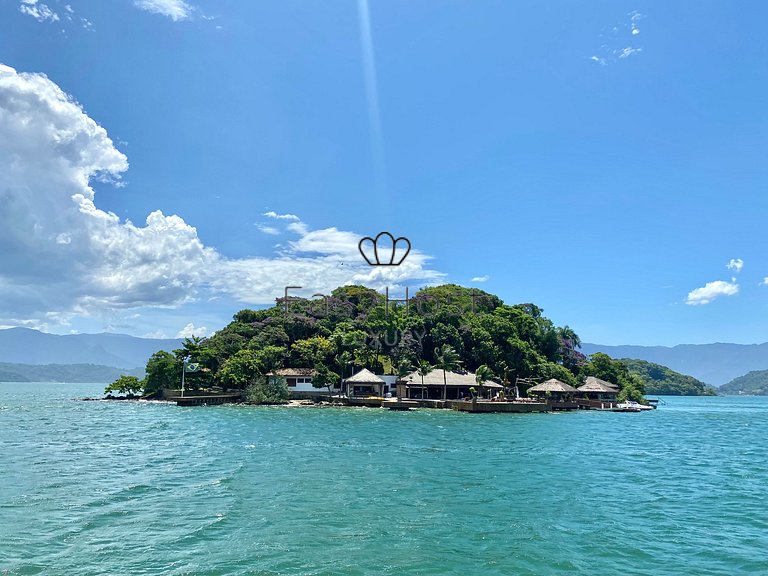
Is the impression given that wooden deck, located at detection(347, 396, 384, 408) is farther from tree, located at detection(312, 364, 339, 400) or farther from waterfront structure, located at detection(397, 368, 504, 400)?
tree, located at detection(312, 364, 339, 400)

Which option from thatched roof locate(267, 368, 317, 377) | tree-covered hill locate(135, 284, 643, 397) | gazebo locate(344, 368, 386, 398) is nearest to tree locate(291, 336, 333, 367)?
tree-covered hill locate(135, 284, 643, 397)

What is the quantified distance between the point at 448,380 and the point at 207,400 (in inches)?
1158

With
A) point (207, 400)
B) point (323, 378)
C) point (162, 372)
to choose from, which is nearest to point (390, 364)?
point (323, 378)

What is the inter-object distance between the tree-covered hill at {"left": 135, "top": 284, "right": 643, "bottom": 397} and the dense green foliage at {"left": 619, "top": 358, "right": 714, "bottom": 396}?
10045 centimetres

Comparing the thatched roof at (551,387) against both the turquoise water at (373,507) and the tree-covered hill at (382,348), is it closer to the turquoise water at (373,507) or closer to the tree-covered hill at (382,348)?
the tree-covered hill at (382,348)

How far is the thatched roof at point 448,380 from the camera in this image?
64.9m

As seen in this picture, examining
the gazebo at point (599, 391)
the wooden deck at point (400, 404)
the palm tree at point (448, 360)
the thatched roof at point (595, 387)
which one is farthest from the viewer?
the gazebo at point (599, 391)

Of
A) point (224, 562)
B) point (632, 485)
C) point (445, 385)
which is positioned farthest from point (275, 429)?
point (445, 385)

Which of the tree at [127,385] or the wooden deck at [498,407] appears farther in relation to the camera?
the tree at [127,385]

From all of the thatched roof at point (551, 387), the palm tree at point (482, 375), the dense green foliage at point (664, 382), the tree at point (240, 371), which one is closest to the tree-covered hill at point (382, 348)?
the tree at point (240, 371)

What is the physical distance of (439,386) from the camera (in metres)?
64.8

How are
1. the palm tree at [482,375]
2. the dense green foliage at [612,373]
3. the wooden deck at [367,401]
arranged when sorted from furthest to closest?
the dense green foliage at [612,373] → the palm tree at [482,375] → the wooden deck at [367,401]

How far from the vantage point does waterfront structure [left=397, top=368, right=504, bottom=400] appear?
6512cm

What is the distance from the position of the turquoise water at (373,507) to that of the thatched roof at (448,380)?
3445 centimetres
